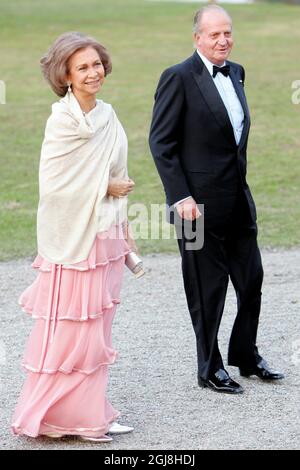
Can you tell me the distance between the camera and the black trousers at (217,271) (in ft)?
21.7

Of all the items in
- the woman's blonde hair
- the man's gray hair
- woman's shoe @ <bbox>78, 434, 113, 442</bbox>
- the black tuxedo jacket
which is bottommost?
woman's shoe @ <bbox>78, 434, 113, 442</bbox>

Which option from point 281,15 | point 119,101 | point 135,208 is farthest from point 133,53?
point 135,208

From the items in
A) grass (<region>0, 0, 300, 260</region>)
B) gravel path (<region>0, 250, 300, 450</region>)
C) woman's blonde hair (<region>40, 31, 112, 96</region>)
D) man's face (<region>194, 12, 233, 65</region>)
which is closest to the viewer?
woman's blonde hair (<region>40, 31, 112, 96</region>)

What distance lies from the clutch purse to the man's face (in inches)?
48.4

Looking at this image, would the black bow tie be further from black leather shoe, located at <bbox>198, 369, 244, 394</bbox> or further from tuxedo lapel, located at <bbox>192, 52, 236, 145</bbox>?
black leather shoe, located at <bbox>198, 369, 244, 394</bbox>

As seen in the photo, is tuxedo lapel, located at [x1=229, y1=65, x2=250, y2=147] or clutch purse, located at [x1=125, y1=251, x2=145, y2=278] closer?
clutch purse, located at [x1=125, y1=251, x2=145, y2=278]

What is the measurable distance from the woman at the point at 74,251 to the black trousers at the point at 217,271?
36.9 inches

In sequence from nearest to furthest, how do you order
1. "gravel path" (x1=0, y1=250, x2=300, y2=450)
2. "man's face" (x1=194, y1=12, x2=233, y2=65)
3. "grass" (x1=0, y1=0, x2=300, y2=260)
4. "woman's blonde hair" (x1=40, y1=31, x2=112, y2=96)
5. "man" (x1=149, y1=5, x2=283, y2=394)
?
"woman's blonde hair" (x1=40, y1=31, x2=112, y2=96) → "gravel path" (x1=0, y1=250, x2=300, y2=450) → "man's face" (x1=194, y1=12, x2=233, y2=65) → "man" (x1=149, y1=5, x2=283, y2=394) → "grass" (x1=0, y1=0, x2=300, y2=260)

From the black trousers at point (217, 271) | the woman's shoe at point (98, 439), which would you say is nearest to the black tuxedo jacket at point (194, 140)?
the black trousers at point (217, 271)

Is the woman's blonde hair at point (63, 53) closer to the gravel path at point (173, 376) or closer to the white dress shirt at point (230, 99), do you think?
the white dress shirt at point (230, 99)

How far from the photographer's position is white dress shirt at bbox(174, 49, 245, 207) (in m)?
6.55

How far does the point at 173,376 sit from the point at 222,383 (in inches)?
16.6

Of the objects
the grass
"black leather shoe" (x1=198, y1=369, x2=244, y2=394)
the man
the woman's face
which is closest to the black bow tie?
the man

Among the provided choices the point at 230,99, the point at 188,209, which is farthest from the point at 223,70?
the point at 188,209
